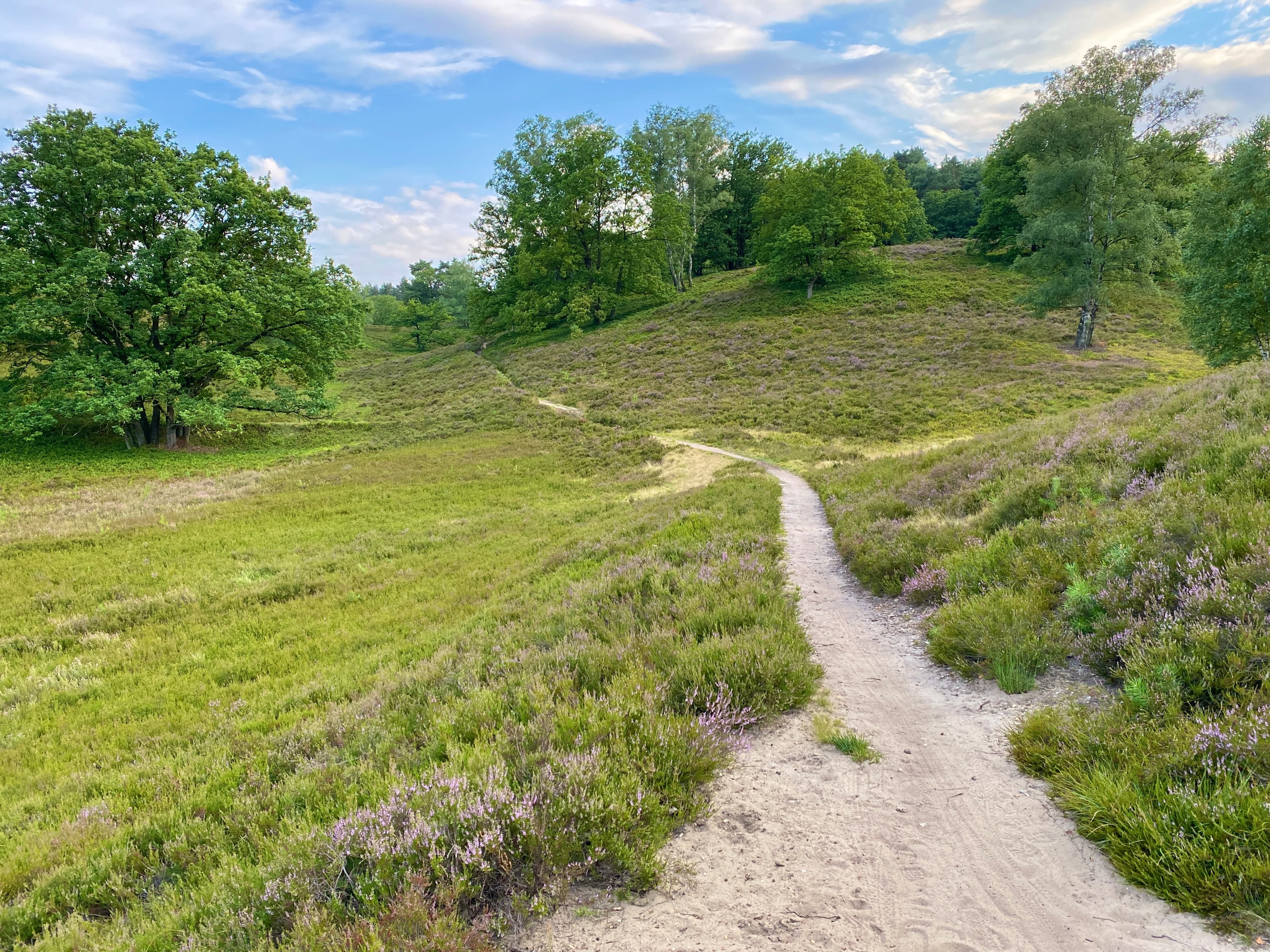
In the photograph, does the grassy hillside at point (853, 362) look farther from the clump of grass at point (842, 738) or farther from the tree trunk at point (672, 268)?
the clump of grass at point (842, 738)

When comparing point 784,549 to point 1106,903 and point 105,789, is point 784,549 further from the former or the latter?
point 105,789

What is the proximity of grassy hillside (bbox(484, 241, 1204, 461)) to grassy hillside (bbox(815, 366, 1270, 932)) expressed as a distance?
1397 cm

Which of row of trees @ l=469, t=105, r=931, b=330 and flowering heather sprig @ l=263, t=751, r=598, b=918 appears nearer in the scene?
flowering heather sprig @ l=263, t=751, r=598, b=918

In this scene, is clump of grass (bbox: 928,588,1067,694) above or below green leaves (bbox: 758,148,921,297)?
below

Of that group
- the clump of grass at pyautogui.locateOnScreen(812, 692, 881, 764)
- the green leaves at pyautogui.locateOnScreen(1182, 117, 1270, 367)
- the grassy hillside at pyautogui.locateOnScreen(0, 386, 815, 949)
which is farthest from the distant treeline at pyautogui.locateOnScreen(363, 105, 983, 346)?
the clump of grass at pyautogui.locateOnScreen(812, 692, 881, 764)

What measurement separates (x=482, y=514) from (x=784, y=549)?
12473 millimetres

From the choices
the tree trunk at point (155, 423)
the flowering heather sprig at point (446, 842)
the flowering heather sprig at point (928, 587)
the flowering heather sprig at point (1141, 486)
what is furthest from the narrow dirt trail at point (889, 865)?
the tree trunk at point (155, 423)

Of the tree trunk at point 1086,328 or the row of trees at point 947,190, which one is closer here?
the tree trunk at point 1086,328

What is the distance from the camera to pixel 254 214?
34.3 m

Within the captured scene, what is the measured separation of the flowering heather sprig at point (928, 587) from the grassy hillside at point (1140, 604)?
2cm

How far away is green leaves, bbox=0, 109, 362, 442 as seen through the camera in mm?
27875

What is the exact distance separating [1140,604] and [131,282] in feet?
138

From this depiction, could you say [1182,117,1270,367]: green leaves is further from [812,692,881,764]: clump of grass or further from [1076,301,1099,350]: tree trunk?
[812,692,881,764]: clump of grass

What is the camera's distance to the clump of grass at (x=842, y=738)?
460cm
